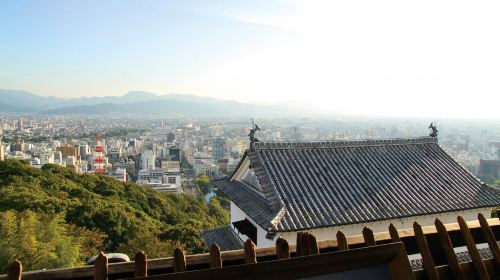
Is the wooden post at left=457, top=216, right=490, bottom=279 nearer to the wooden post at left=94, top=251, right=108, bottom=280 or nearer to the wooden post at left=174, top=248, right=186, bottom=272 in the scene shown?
the wooden post at left=174, top=248, right=186, bottom=272

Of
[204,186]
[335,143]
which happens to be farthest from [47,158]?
[335,143]

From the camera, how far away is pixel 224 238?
35.1 feet

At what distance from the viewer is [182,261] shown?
65.5 inches

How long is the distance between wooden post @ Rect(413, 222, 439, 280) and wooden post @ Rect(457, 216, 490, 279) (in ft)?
1.03

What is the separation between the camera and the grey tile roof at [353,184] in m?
8.24

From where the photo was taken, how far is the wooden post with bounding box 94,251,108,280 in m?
1.57

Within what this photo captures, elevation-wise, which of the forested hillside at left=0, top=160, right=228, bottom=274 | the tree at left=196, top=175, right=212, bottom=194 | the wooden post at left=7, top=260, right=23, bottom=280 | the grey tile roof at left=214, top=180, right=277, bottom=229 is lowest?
the tree at left=196, top=175, right=212, bottom=194

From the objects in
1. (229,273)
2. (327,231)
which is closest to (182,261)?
(229,273)

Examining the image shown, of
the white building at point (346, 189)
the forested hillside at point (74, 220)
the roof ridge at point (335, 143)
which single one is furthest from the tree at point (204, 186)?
the roof ridge at point (335, 143)

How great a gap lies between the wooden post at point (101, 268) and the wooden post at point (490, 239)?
213 cm

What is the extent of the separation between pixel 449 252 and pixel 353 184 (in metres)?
7.36

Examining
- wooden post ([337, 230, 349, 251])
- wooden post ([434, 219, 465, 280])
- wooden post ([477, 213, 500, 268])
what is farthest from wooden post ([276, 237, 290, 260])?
wooden post ([477, 213, 500, 268])

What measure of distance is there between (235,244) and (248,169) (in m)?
2.05

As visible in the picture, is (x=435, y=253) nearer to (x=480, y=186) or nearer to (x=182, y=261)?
(x=182, y=261)
